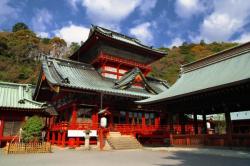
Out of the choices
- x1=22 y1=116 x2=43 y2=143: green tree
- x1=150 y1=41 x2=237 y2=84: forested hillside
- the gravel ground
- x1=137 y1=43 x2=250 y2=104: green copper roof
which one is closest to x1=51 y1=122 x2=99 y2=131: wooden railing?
x1=22 y1=116 x2=43 y2=143: green tree

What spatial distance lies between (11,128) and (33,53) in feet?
195

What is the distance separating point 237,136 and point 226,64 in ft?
20.5

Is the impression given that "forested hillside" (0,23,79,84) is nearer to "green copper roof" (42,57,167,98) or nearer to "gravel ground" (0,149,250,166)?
"green copper roof" (42,57,167,98)

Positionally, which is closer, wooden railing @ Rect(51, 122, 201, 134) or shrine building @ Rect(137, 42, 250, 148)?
shrine building @ Rect(137, 42, 250, 148)

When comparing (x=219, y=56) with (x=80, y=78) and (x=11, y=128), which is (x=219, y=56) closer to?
(x=80, y=78)

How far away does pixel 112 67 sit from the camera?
110 feet

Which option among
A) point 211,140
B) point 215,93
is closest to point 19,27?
point 215,93

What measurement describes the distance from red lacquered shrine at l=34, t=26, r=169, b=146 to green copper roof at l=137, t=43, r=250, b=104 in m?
7.05

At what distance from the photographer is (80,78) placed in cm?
2844

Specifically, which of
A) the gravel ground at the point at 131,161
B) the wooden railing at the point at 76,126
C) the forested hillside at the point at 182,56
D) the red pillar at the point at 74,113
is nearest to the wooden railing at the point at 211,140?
the gravel ground at the point at 131,161

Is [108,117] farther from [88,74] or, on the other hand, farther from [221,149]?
[221,149]

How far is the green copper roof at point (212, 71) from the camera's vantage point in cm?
1670

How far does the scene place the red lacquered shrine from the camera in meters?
24.5

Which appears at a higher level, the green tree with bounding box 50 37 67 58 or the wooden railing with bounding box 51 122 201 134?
the green tree with bounding box 50 37 67 58
